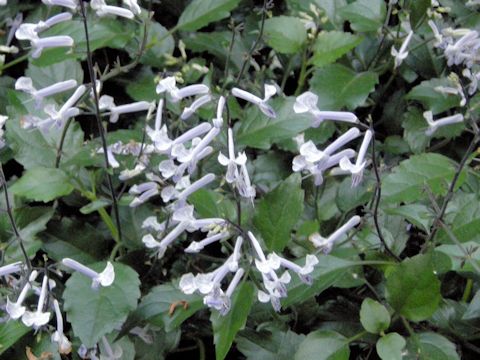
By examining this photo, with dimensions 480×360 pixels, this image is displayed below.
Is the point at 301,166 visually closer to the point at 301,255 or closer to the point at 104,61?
the point at 301,255

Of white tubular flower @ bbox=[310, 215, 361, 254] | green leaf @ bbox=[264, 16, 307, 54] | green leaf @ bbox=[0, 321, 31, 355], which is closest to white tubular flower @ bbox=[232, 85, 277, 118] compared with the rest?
white tubular flower @ bbox=[310, 215, 361, 254]

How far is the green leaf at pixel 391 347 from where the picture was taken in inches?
50.8

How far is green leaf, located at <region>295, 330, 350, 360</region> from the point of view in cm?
135

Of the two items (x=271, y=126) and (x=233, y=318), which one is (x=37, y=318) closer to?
(x=233, y=318)

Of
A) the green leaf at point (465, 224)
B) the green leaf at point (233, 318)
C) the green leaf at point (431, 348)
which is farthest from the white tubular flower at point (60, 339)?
A: the green leaf at point (465, 224)

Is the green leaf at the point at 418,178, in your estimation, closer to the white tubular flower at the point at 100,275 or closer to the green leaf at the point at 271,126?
the green leaf at the point at 271,126

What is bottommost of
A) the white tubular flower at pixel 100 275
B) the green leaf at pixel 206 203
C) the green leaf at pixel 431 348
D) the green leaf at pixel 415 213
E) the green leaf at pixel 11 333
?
the green leaf at pixel 11 333

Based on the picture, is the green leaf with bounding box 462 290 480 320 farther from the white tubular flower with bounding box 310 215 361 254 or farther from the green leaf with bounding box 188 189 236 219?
the green leaf with bounding box 188 189 236 219

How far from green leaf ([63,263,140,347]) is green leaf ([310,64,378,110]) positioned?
657mm

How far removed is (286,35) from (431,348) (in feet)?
2.86

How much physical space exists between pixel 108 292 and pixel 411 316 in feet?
1.83

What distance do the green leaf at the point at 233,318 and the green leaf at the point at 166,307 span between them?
0.23 ft

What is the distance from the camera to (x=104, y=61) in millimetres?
2184

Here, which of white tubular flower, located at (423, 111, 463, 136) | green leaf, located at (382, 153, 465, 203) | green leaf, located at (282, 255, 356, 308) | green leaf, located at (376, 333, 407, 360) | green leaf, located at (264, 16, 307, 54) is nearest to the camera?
green leaf, located at (376, 333, 407, 360)
